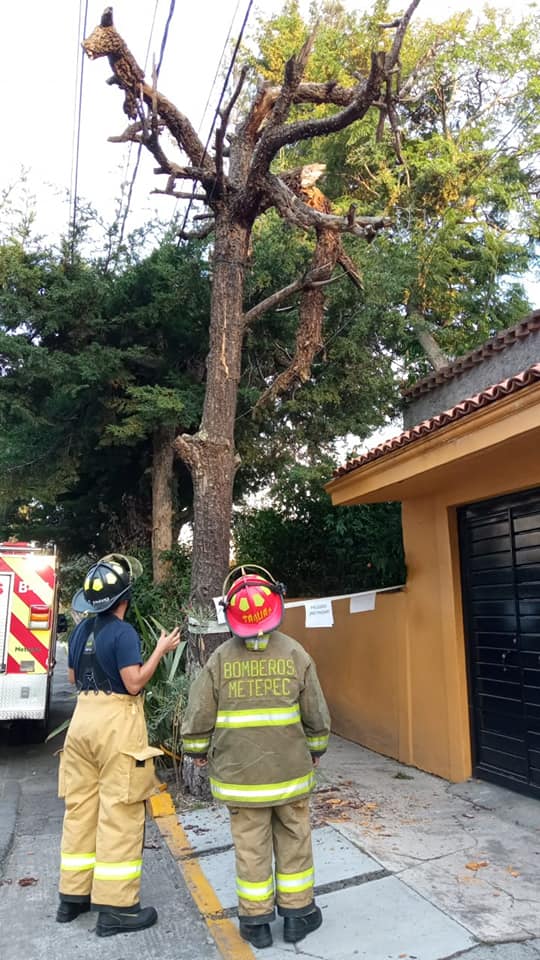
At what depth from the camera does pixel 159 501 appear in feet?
34.3

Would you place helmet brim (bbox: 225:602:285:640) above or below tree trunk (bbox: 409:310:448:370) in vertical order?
below

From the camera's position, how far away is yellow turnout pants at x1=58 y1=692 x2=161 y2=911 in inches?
139

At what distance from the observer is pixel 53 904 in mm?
4023

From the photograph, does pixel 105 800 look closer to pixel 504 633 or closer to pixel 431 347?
pixel 504 633

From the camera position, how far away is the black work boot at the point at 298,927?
336 centimetres

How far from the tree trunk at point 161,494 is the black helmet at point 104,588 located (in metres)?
6.34

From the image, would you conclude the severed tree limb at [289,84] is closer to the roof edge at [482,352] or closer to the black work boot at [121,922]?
the roof edge at [482,352]

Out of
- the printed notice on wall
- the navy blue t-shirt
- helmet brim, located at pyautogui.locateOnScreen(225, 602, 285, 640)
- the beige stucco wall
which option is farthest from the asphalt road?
the beige stucco wall

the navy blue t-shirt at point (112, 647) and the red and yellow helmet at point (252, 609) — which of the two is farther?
the navy blue t-shirt at point (112, 647)

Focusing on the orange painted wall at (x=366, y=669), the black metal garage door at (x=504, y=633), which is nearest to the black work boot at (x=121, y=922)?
the black metal garage door at (x=504, y=633)

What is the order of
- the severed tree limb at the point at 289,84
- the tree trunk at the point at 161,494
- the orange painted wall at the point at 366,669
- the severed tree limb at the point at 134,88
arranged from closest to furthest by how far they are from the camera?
the severed tree limb at the point at 134,88
the severed tree limb at the point at 289,84
the orange painted wall at the point at 366,669
the tree trunk at the point at 161,494

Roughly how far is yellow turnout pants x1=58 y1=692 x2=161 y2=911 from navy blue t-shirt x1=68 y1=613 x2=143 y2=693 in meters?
0.13

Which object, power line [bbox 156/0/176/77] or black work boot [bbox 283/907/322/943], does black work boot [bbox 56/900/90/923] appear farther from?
power line [bbox 156/0/176/77]

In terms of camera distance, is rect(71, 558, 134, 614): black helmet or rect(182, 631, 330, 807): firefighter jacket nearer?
rect(182, 631, 330, 807): firefighter jacket
